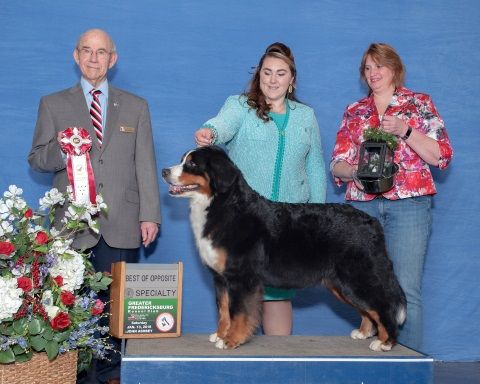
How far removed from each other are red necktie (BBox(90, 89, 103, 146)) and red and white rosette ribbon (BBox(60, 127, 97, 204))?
17 cm

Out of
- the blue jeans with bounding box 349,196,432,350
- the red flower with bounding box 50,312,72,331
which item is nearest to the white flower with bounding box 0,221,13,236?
the red flower with bounding box 50,312,72,331

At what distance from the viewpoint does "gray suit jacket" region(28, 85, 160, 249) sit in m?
3.98

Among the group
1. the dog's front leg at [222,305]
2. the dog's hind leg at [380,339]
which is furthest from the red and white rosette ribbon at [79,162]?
the dog's hind leg at [380,339]

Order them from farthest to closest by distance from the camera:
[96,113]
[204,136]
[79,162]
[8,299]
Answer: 1. [96,113]
2. [79,162]
3. [204,136]
4. [8,299]

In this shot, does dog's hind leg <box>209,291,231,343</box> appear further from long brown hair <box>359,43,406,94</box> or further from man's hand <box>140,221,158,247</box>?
long brown hair <box>359,43,406,94</box>

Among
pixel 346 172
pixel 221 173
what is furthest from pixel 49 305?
pixel 346 172

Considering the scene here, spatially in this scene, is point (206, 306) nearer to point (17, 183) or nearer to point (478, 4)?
point (17, 183)

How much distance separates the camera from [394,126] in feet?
12.8

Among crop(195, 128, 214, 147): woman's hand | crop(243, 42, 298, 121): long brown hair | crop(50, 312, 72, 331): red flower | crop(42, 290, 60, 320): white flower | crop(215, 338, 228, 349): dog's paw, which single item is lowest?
crop(215, 338, 228, 349): dog's paw

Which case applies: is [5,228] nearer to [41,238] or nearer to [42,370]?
[41,238]

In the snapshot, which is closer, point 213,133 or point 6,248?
point 6,248

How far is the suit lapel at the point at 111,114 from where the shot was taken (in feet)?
13.3

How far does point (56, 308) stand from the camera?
10.9 feet

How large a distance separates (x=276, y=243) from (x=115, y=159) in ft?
3.70
